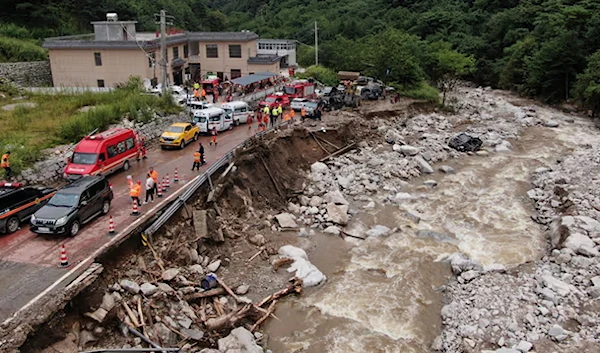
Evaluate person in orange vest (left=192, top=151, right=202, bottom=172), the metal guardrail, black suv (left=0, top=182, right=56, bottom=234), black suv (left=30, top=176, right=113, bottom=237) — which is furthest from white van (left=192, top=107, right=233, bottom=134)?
black suv (left=0, top=182, right=56, bottom=234)

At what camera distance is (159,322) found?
15195mm

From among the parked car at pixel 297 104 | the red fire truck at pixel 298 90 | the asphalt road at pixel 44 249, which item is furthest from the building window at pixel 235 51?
the asphalt road at pixel 44 249

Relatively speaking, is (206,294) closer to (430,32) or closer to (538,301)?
(538,301)

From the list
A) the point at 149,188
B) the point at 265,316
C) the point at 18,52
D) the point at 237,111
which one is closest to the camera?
the point at 265,316

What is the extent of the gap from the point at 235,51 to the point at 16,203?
120ft

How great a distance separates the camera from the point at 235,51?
5159 cm

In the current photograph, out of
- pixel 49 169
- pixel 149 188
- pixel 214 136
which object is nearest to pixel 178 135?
pixel 214 136

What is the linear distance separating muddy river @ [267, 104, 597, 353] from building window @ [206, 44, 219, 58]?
94.6 ft

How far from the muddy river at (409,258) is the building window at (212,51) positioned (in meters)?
28.8

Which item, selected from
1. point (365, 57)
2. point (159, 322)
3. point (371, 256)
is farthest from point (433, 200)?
point (365, 57)

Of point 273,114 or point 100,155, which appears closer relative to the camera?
point 100,155

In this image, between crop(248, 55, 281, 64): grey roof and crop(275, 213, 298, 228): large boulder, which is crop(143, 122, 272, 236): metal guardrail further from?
crop(248, 55, 281, 64): grey roof

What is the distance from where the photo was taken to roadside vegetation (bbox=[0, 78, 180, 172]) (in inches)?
941

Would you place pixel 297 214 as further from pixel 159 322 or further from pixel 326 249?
pixel 159 322
